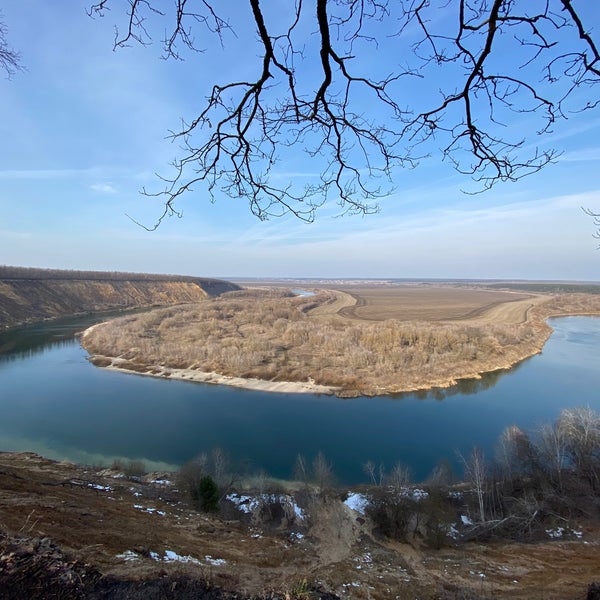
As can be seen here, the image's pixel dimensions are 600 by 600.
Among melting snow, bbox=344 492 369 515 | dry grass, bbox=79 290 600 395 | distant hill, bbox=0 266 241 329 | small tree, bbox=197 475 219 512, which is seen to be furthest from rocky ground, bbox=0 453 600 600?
distant hill, bbox=0 266 241 329

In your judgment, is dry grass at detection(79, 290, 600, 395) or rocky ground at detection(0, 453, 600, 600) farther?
dry grass at detection(79, 290, 600, 395)

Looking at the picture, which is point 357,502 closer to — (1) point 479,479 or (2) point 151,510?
(1) point 479,479

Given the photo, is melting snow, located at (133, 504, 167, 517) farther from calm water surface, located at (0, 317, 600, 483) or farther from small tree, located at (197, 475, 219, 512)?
calm water surface, located at (0, 317, 600, 483)

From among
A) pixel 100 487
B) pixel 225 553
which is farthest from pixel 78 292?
pixel 225 553

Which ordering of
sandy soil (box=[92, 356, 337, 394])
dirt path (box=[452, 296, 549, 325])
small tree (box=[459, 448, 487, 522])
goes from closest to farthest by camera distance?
small tree (box=[459, 448, 487, 522])
sandy soil (box=[92, 356, 337, 394])
dirt path (box=[452, 296, 549, 325])

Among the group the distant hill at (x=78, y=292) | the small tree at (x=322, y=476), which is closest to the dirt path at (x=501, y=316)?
the small tree at (x=322, y=476)

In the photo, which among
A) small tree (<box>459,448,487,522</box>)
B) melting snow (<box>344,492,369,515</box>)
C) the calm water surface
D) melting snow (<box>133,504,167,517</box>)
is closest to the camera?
melting snow (<box>133,504,167,517</box>)

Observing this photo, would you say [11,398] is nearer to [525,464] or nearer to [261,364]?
[261,364]

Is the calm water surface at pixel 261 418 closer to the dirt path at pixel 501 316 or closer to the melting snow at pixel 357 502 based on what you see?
the melting snow at pixel 357 502
